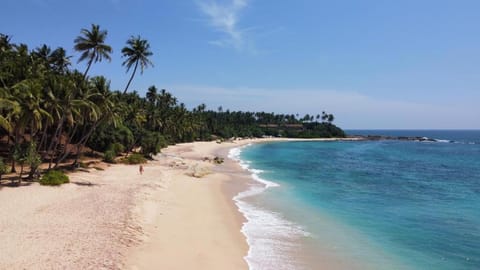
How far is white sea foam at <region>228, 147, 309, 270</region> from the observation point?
14.3 m

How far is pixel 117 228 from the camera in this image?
15.9 meters

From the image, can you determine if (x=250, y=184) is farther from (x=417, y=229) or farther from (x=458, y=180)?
(x=458, y=180)

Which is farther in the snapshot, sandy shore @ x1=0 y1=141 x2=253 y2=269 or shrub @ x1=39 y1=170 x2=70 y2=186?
shrub @ x1=39 y1=170 x2=70 y2=186

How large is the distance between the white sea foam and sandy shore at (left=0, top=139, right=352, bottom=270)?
526mm

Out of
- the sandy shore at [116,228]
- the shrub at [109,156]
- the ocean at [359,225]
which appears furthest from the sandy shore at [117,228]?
the shrub at [109,156]

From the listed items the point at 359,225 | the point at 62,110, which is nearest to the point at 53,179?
the point at 62,110

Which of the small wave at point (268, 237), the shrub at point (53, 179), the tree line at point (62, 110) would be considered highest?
the tree line at point (62, 110)

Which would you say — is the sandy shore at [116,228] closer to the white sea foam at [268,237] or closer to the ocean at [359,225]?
the white sea foam at [268,237]

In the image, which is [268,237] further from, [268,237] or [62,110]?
[62,110]

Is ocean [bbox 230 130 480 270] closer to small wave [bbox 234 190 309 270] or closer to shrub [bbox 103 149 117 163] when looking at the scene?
small wave [bbox 234 190 309 270]

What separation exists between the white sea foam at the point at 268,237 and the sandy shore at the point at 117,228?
0.53m

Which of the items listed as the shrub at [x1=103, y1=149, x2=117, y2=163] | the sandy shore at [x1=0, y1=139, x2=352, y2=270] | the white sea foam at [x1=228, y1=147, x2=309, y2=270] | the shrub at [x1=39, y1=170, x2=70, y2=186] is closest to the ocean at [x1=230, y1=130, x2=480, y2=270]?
the white sea foam at [x1=228, y1=147, x2=309, y2=270]

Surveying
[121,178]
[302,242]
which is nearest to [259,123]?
[121,178]

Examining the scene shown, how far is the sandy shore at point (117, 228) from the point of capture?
41.4 feet
